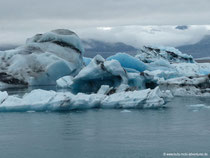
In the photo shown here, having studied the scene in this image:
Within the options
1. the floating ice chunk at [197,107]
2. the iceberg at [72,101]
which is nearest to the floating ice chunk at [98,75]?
the iceberg at [72,101]

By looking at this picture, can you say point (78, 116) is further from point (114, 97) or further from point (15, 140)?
point (15, 140)

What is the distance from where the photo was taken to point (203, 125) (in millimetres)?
11633

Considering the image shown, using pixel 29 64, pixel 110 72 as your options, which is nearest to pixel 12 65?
pixel 29 64

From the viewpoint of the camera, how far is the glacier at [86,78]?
15297 mm

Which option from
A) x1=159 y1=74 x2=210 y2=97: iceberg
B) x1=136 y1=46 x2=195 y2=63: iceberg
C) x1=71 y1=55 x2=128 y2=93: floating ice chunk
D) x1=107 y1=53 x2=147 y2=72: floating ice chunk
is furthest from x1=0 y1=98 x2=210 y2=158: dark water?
x1=136 y1=46 x2=195 y2=63: iceberg

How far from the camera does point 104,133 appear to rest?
10.6 metres

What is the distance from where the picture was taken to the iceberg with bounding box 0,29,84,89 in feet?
109

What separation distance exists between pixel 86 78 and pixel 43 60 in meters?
11.3

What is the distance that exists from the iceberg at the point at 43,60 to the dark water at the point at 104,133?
1880cm

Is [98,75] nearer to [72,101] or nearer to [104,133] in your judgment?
[72,101]

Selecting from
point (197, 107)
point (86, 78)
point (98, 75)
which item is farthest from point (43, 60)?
point (197, 107)

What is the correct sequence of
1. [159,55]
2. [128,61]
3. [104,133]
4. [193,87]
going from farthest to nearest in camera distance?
1. [159,55]
2. [128,61]
3. [193,87]
4. [104,133]

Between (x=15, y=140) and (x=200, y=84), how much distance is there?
14368mm

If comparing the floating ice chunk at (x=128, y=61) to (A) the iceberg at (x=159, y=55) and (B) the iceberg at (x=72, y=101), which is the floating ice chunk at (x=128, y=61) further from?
(B) the iceberg at (x=72, y=101)
